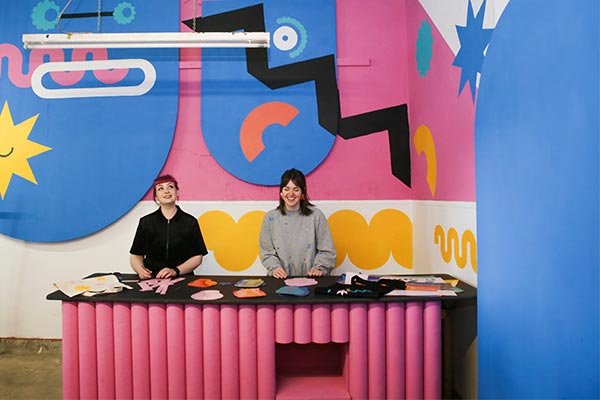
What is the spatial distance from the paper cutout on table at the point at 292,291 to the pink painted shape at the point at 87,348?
2.81 ft

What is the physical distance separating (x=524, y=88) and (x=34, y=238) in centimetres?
347

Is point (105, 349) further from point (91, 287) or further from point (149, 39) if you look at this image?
point (149, 39)

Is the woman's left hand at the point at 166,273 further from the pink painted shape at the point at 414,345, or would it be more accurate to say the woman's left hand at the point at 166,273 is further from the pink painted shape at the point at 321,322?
the pink painted shape at the point at 414,345

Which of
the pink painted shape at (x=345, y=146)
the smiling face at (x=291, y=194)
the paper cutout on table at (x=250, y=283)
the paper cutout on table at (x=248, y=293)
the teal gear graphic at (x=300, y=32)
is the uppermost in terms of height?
the teal gear graphic at (x=300, y=32)

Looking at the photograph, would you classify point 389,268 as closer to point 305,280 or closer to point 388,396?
point 305,280

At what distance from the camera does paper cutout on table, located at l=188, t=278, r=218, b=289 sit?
231 cm

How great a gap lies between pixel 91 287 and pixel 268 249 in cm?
109

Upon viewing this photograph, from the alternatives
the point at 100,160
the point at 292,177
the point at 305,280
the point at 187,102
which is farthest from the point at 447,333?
the point at 100,160

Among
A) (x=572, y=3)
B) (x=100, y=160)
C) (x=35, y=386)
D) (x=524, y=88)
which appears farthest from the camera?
(x=100, y=160)

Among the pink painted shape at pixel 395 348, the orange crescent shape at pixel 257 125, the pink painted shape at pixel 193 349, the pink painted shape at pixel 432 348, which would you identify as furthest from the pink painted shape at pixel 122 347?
the orange crescent shape at pixel 257 125

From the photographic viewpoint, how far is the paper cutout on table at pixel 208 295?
6.64 feet

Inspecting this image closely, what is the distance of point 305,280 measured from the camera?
2.47 metres

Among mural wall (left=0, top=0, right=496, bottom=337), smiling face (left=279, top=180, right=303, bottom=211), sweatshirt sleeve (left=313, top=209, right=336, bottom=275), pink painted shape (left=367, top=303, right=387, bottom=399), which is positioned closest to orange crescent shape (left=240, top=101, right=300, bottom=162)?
mural wall (left=0, top=0, right=496, bottom=337)

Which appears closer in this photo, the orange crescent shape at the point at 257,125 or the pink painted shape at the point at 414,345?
the pink painted shape at the point at 414,345
